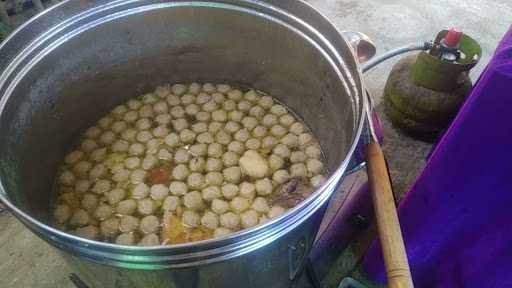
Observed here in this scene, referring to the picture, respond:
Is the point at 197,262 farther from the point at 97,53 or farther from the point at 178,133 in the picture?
the point at 97,53

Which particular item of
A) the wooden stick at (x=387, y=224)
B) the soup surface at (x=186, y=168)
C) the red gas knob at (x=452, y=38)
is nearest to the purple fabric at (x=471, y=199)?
the wooden stick at (x=387, y=224)

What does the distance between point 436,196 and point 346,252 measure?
0.58 meters

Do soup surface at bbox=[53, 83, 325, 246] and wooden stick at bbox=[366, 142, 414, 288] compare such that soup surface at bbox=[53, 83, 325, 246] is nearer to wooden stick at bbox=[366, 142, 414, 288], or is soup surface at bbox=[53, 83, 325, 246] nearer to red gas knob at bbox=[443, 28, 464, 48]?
wooden stick at bbox=[366, 142, 414, 288]

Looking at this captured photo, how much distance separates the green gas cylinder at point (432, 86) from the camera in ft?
4.51

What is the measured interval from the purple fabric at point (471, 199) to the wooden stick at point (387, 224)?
13 centimetres

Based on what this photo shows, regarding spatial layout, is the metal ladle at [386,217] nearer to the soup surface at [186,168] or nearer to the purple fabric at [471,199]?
the purple fabric at [471,199]

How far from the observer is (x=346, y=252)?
1.43 metres

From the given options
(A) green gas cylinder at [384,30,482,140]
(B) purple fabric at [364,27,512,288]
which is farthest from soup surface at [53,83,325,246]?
(A) green gas cylinder at [384,30,482,140]

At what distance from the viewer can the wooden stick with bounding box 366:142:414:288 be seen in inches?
28.4

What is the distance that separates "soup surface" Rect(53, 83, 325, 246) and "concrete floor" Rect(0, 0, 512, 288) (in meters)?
0.35

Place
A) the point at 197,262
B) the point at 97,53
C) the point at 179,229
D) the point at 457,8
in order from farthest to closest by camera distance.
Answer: the point at 457,8 < the point at 97,53 < the point at 179,229 < the point at 197,262

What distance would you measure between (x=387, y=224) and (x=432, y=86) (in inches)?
34.4

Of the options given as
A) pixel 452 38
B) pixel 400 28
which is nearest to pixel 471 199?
pixel 452 38

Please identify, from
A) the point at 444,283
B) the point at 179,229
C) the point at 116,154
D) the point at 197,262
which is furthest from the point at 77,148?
the point at 444,283
